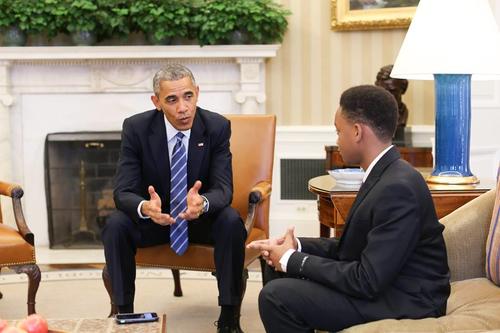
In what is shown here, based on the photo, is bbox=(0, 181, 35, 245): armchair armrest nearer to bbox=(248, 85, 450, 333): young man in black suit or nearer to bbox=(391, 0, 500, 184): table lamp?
bbox=(248, 85, 450, 333): young man in black suit

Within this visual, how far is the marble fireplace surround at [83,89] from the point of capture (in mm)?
5711

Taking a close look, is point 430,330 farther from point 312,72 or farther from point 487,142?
point 312,72

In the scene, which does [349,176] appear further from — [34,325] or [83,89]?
[83,89]

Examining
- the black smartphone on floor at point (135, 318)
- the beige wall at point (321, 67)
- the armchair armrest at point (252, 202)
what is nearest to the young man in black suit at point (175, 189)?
the armchair armrest at point (252, 202)

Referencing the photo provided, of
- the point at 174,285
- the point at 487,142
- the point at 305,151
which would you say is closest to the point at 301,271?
the point at 174,285

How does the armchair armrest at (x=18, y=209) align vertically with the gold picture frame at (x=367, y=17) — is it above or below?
below

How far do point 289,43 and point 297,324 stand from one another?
3.83 meters

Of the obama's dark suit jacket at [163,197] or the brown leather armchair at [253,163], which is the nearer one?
the obama's dark suit jacket at [163,197]

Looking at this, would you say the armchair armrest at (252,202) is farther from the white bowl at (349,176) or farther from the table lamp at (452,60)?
the table lamp at (452,60)

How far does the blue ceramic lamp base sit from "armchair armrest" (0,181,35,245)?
194cm

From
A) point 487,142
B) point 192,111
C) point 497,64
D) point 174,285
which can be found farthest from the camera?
point 487,142

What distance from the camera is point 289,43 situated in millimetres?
5938

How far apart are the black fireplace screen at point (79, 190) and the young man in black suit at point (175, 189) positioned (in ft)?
7.65

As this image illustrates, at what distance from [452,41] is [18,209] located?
2247mm
